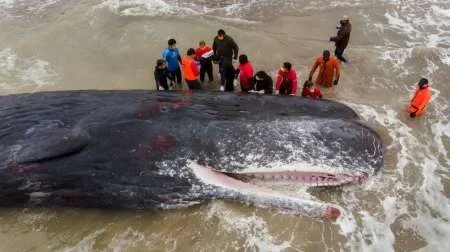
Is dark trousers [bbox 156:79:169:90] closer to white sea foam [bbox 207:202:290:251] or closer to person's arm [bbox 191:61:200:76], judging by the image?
person's arm [bbox 191:61:200:76]

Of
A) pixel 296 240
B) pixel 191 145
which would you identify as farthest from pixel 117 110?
pixel 296 240

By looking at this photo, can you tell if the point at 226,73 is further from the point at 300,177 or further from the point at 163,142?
the point at 300,177

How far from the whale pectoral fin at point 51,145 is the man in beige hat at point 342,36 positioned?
694 cm

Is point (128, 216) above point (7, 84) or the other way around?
the other way around

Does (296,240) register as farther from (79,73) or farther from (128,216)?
(79,73)

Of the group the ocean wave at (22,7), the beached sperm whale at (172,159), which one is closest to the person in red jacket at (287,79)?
the beached sperm whale at (172,159)

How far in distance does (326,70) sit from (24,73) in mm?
7778

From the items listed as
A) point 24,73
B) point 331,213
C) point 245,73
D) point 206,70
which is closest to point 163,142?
point 331,213

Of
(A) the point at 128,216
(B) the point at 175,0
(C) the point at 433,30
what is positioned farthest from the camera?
(B) the point at 175,0

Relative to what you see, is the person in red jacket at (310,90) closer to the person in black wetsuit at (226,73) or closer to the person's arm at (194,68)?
the person in black wetsuit at (226,73)

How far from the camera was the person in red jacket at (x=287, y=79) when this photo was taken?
28.8 ft

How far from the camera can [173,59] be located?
975cm

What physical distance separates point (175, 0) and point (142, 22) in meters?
2.38

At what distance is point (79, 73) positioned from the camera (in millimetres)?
10891
